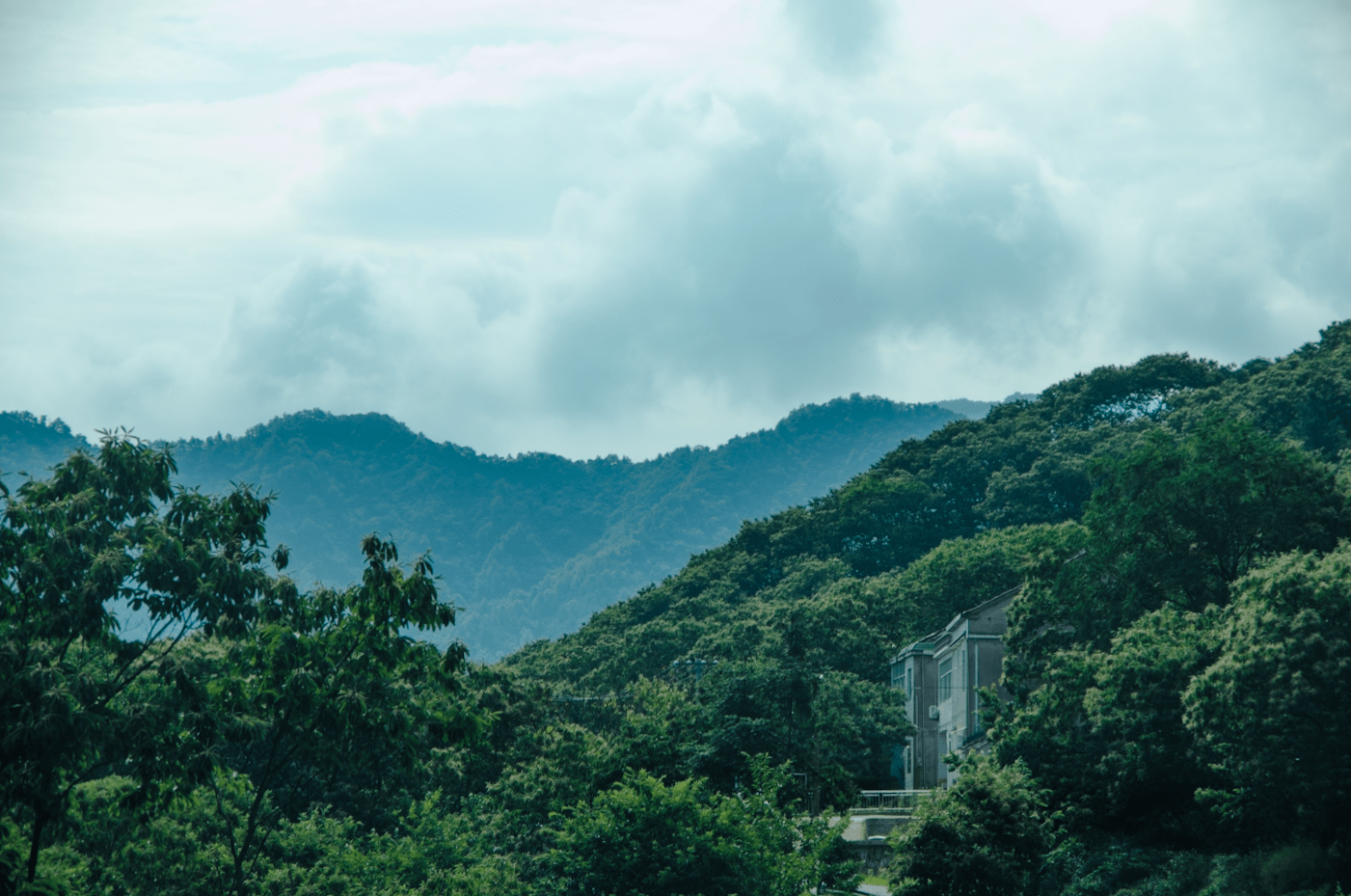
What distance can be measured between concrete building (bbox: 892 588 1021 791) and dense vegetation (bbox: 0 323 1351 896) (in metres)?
2.22

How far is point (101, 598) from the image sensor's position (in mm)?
17156

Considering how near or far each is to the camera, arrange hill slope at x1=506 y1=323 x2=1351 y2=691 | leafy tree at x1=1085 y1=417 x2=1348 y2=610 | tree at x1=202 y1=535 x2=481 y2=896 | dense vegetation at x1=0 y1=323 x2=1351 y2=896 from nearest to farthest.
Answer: dense vegetation at x1=0 y1=323 x2=1351 y2=896
tree at x1=202 y1=535 x2=481 y2=896
leafy tree at x1=1085 y1=417 x2=1348 y2=610
hill slope at x1=506 y1=323 x2=1351 y2=691

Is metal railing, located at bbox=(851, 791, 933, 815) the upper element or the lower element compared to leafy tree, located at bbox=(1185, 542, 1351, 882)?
lower

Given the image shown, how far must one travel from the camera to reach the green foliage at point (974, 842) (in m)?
27.8

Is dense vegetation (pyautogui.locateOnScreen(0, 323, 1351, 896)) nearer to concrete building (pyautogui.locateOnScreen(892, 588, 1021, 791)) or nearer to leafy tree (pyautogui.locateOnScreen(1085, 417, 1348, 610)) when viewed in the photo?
leafy tree (pyautogui.locateOnScreen(1085, 417, 1348, 610))

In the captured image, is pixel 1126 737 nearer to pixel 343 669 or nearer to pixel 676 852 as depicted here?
pixel 676 852

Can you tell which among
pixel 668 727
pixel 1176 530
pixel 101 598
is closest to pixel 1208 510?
pixel 1176 530

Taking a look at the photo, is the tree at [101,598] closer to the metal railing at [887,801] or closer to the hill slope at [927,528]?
the metal railing at [887,801]

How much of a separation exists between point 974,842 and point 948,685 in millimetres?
26284

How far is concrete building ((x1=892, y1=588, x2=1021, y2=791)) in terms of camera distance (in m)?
49.3

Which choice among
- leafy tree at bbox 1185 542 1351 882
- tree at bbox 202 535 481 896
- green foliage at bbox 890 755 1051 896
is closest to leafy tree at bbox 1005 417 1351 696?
leafy tree at bbox 1185 542 1351 882

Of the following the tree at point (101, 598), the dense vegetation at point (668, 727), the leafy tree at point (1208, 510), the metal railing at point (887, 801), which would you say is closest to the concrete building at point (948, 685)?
the metal railing at point (887, 801)

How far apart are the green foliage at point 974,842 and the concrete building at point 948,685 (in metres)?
13.8

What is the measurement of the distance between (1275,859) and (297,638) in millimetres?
19712
